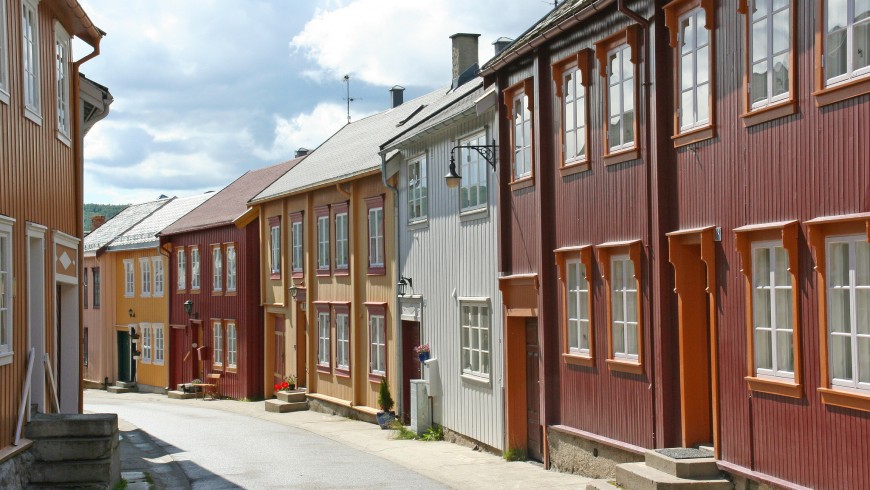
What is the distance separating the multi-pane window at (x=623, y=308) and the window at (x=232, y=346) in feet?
65.8

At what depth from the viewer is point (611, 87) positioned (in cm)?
1322

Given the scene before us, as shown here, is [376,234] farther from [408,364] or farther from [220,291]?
[220,291]

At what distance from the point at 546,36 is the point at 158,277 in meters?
25.7

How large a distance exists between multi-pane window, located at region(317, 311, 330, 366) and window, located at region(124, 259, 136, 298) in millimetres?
14578

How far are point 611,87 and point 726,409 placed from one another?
4251 mm

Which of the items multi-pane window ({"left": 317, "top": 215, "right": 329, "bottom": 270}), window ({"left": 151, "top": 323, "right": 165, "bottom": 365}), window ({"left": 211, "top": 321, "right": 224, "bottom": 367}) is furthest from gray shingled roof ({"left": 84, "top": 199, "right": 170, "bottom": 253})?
multi-pane window ({"left": 317, "top": 215, "right": 329, "bottom": 270})

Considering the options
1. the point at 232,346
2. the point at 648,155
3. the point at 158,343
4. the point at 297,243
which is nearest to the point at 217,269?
the point at 232,346

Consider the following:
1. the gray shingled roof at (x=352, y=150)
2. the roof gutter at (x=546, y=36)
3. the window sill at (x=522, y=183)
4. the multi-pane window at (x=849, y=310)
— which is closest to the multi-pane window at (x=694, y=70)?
the roof gutter at (x=546, y=36)

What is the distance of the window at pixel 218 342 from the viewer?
32.9 metres

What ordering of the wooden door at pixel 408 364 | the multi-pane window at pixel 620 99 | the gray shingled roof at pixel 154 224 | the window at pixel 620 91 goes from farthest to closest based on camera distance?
the gray shingled roof at pixel 154 224 < the wooden door at pixel 408 364 < the multi-pane window at pixel 620 99 < the window at pixel 620 91

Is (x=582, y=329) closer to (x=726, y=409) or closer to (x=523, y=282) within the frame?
(x=523, y=282)

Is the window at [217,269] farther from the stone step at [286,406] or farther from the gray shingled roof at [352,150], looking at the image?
the stone step at [286,406]

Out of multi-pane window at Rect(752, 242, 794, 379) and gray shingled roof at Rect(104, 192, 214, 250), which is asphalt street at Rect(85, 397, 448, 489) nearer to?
multi-pane window at Rect(752, 242, 794, 379)

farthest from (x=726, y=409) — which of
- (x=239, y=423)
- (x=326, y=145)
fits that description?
(x=326, y=145)
